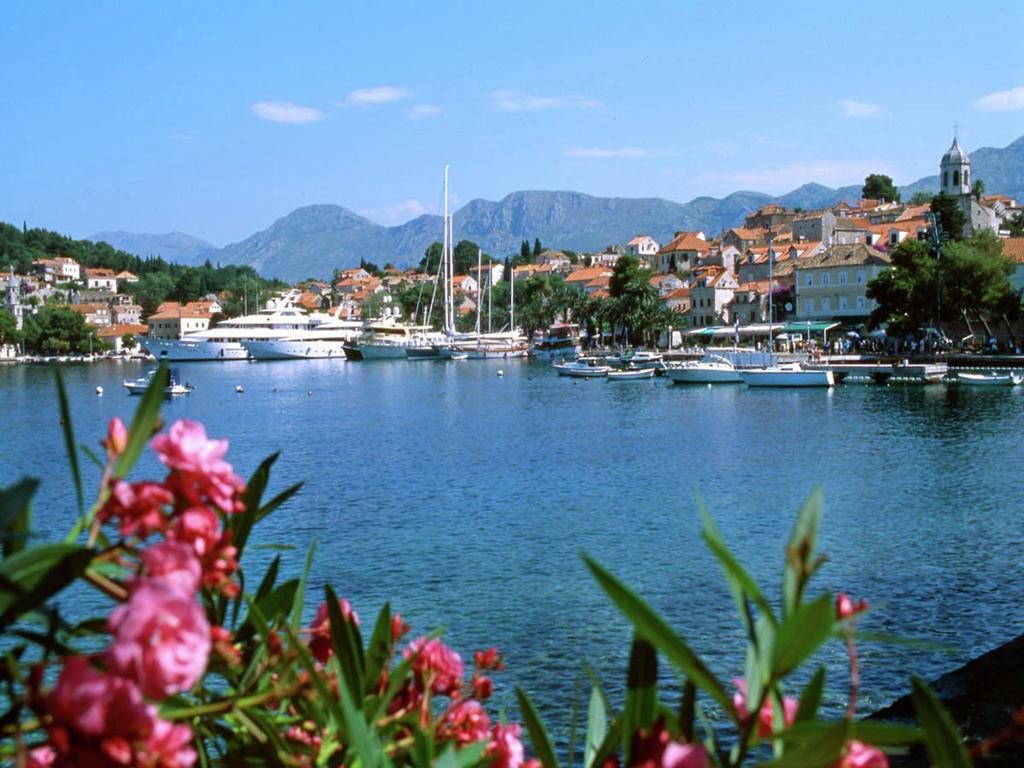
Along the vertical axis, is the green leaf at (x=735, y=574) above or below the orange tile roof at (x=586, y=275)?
below

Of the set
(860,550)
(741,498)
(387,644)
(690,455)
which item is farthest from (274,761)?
(690,455)

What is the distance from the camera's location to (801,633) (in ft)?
4.28

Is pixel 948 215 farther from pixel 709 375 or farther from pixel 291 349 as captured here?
pixel 291 349

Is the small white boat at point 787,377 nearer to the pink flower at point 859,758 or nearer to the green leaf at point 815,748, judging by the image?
the pink flower at point 859,758

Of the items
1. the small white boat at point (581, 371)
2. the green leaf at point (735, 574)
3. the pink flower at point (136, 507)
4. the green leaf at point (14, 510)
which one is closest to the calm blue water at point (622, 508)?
the green leaf at point (735, 574)

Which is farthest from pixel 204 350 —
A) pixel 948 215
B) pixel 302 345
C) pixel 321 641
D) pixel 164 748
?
pixel 164 748

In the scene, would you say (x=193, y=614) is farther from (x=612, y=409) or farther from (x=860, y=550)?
(x=612, y=409)

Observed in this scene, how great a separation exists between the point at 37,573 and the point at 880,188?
15993 cm

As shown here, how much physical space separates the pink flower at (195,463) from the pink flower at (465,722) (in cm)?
90

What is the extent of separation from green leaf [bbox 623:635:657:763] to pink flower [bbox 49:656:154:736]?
2.46ft

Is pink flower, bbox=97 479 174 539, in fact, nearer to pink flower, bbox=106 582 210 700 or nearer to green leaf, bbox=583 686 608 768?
pink flower, bbox=106 582 210 700

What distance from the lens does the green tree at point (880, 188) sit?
149m

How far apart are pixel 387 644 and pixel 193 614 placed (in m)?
1.19

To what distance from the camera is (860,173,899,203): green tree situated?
149250 millimetres
